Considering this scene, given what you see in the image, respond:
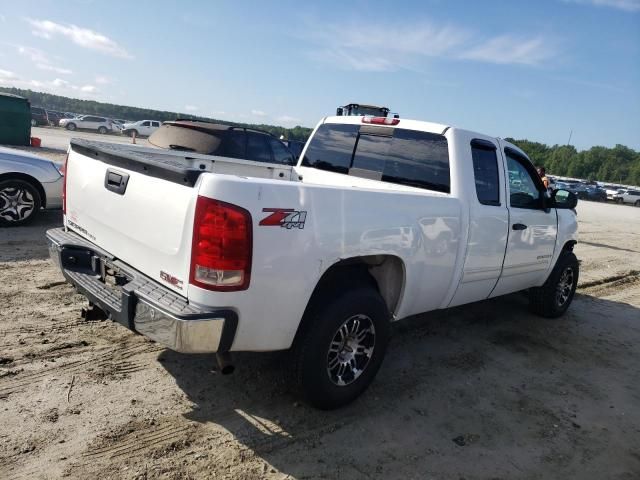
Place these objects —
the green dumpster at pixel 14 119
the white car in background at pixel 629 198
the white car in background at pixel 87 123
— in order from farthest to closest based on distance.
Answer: the white car in background at pixel 629 198 < the white car in background at pixel 87 123 < the green dumpster at pixel 14 119

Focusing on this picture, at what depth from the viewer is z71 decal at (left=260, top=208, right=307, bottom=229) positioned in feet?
8.59

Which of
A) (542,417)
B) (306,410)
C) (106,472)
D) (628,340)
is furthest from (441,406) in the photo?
(628,340)

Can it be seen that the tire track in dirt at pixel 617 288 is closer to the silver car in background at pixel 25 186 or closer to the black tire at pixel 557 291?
the black tire at pixel 557 291

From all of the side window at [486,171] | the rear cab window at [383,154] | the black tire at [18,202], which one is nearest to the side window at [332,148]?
the rear cab window at [383,154]

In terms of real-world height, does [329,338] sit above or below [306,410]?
above

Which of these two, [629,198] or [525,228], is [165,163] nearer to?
[525,228]

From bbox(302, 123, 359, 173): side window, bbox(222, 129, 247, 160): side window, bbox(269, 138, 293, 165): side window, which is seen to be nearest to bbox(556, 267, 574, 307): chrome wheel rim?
bbox(302, 123, 359, 173): side window

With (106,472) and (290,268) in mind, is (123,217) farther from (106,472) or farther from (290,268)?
(106,472)

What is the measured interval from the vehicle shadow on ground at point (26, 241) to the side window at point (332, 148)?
3.49 m

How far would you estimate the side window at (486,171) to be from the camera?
4.24 m

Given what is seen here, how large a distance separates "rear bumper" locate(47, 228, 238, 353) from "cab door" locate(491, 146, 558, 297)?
10.1 ft

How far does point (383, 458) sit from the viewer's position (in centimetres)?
295

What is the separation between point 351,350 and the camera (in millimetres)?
3396

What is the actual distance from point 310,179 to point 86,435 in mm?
3051
